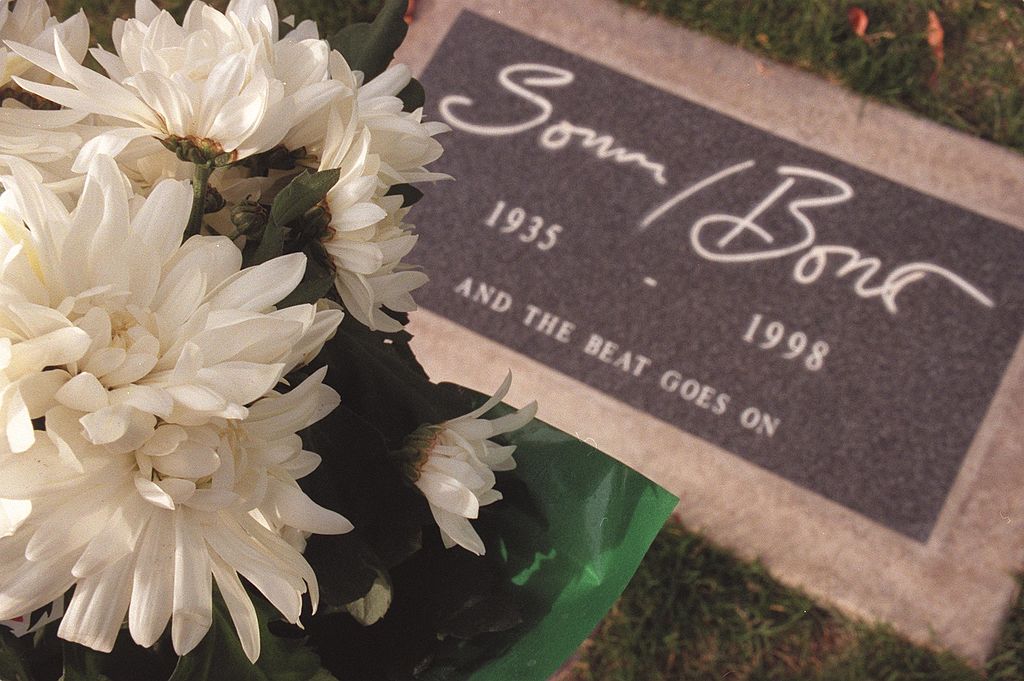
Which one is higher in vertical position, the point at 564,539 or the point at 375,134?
the point at 375,134

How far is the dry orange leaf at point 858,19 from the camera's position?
2.16 metres

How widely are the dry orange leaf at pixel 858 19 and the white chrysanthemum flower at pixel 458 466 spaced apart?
1.86m

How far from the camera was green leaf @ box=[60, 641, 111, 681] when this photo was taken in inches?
21.0

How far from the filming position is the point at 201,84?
48 cm

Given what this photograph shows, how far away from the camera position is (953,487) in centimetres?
185

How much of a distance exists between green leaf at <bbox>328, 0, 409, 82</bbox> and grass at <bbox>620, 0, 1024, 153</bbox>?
1.70m

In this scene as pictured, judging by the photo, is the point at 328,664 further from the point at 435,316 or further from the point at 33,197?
the point at 435,316

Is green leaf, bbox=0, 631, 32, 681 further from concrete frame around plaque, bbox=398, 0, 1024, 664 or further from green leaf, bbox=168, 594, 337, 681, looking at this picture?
concrete frame around plaque, bbox=398, 0, 1024, 664

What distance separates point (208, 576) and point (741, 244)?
66.7 inches

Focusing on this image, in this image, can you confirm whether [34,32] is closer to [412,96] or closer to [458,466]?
[412,96]

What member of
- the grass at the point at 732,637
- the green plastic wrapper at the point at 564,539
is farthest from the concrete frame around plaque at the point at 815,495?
the green plastic wrapper at the point at 564,539

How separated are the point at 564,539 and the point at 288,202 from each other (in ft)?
1.04
